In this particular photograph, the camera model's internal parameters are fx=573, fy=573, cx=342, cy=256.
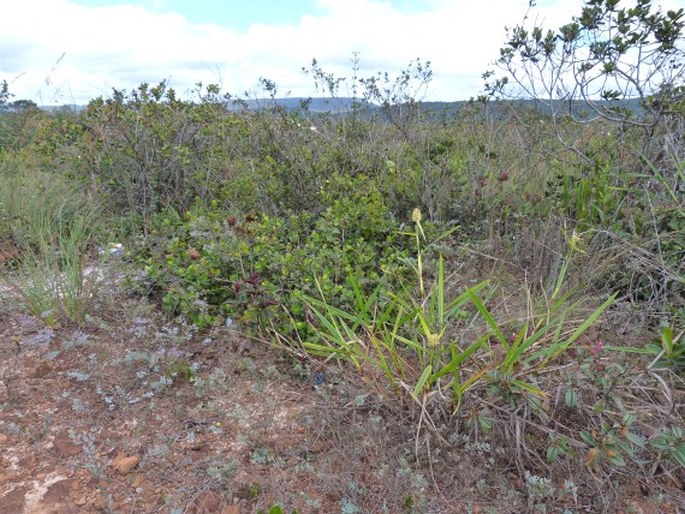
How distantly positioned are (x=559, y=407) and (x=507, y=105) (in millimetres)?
3321

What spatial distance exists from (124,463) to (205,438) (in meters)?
0.29

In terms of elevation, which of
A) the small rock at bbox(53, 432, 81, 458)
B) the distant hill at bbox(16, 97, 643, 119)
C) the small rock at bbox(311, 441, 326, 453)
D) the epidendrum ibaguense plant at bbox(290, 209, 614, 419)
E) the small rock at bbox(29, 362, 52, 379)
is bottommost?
the small rock at bbox(311, 441, 326, 453)

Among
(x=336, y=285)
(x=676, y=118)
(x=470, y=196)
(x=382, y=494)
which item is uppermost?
(x=676, y=118)

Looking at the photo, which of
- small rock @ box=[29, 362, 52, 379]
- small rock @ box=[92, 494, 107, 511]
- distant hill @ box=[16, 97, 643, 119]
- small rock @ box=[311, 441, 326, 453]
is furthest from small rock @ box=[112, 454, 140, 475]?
distant hill @ box=[16, 97, 643, 119]

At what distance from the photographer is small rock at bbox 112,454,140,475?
6.49 feet

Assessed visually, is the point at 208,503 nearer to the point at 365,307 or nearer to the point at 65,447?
the point at 65,447

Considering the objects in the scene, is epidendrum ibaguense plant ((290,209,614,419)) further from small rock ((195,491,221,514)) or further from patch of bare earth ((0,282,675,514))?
small rock ((195,491,221,514))

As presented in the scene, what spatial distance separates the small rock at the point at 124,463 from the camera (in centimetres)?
198

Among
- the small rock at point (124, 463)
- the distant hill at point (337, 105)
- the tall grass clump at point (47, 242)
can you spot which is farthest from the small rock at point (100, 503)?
the distant hill at point (337, 105)

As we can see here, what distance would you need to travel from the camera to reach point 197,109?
5027 mm

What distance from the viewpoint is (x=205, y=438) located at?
2150 millimetres

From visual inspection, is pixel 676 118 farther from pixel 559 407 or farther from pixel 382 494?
pixel 382 494

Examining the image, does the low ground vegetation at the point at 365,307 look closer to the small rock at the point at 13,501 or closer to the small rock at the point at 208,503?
the small rock at the point at 208,503

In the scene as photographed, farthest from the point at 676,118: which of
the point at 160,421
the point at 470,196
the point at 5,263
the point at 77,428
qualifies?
the point at 5,263
